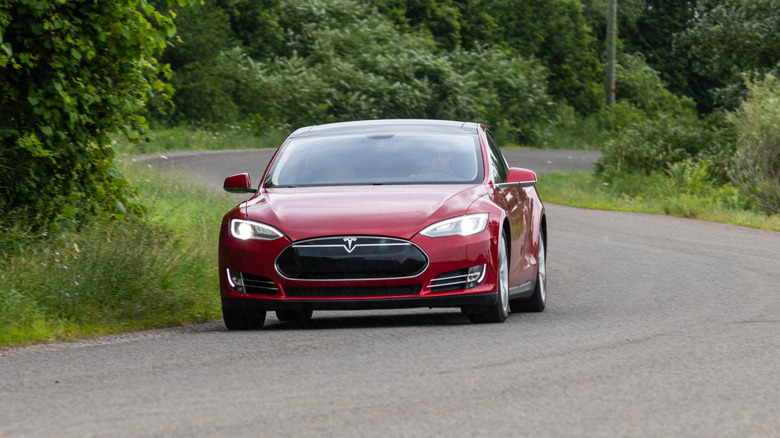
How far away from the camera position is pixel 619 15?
236 ft

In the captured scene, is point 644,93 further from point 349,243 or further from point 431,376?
point 431,376

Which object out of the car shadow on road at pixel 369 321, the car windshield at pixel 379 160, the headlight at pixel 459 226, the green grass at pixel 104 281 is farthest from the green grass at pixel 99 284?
the headlight at pixel 459 226

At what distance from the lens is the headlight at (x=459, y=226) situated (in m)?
9.34

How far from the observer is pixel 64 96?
11.4 metres

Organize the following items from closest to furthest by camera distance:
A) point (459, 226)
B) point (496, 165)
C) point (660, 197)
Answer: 1. point (459, 226)
2. point (496, 165)
3. point (660, 197)

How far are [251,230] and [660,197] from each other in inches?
721

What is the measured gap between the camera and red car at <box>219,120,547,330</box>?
926 centimetres

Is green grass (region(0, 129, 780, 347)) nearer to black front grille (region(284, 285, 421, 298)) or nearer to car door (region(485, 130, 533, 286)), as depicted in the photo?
black front grille (region(284, 285, 421, 298))

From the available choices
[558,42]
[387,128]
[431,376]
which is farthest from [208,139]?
[431,376]

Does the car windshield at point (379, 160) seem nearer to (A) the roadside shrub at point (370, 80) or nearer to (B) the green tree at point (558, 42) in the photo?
(A) the roadside shrub at point (370, 80)

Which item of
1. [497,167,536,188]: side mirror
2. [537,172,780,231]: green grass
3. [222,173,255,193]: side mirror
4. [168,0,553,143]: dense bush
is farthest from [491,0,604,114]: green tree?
[222,173,255,193]: side mirror

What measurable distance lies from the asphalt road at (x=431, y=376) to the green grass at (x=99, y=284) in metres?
0.38

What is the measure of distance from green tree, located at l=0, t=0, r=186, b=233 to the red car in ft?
6.93

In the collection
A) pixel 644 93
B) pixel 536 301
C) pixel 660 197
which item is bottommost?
pixel 644 93
